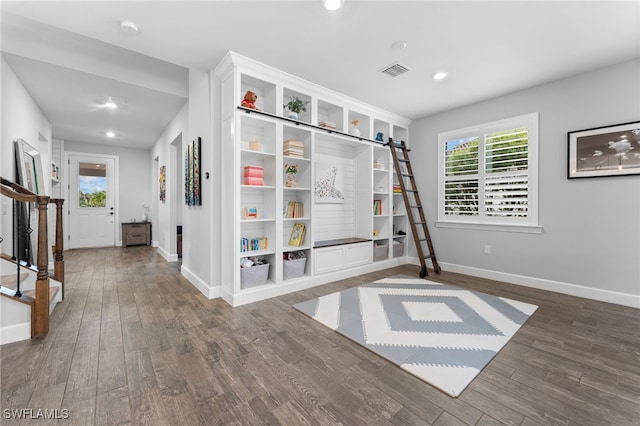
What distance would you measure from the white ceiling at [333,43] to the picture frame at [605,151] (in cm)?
74

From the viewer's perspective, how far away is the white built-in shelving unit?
3059 millimetres

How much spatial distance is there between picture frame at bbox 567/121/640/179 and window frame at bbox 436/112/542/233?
0.38 metres

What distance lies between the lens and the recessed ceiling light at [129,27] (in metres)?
2.34

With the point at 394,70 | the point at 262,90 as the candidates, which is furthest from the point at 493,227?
the point at 262,90

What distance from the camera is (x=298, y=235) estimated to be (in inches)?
145

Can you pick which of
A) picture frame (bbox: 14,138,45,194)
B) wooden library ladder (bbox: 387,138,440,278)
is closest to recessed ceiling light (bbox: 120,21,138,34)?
picture frame (bbox: 14,138,45,194)

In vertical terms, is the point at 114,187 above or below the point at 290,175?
above

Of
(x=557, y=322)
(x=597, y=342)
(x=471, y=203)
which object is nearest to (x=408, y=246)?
(x=471, y=203)

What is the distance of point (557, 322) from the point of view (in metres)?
2.54

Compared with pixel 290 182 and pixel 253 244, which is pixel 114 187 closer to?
pixel 253 244

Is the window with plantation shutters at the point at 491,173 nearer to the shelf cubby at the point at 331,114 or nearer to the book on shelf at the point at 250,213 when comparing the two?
the shelf cubby at the point at 331,114

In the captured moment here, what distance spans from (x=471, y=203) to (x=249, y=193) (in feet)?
11.1

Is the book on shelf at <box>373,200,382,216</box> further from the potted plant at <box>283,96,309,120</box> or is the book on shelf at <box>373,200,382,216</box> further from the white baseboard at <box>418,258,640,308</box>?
the potted plant at <box>283,96,309,120</box>

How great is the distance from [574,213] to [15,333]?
18.8ft
